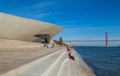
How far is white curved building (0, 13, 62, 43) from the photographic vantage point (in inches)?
1798

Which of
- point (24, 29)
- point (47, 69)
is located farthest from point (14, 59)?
point (24, 29)

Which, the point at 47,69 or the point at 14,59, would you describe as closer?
the point at 47,69

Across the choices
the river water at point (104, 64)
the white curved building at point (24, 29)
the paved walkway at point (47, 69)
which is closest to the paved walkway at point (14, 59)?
the paved walkway at point (47, 69)

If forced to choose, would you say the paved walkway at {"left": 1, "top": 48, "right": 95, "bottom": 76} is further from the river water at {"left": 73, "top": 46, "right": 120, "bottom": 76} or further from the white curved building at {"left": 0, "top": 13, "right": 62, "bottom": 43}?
the white curved building at {"left": 0, "top": 13, "right": 62, "bottom": 43}

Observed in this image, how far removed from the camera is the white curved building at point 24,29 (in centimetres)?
4566

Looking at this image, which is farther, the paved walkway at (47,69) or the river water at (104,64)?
the river water at (104,64)

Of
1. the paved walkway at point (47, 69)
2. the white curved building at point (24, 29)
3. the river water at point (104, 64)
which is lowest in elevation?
the river water at point (104, 64)

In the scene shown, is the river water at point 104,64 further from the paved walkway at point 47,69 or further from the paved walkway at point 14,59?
the paved walkway at point 14,59

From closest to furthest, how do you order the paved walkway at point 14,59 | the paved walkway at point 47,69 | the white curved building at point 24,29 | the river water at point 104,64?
the paved walkway at point 47,69, the paved walkway at point 14,59, the river water at point 104,64, the white curved building at point 24,29

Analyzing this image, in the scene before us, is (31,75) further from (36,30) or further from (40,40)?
(40,40)

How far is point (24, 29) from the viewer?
53.8 m

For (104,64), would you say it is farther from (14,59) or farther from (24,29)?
(24,29)

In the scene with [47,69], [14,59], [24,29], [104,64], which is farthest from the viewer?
[24,29]

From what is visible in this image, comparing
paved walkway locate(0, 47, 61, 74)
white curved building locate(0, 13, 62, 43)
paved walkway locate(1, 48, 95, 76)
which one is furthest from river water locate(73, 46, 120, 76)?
white curved building locate(0, 13, 62, 43)
